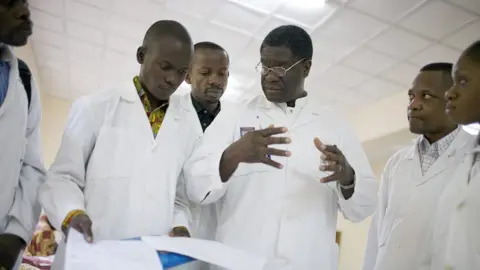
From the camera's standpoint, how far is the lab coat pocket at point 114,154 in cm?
113

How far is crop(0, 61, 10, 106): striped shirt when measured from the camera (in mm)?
1168

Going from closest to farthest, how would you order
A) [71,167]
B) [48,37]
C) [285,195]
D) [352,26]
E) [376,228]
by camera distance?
[71,167]
[285,195]
[376,228]
[352,26]
[48,37]

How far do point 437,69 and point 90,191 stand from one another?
1460 mm

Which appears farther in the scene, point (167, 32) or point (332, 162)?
point (167, 32)

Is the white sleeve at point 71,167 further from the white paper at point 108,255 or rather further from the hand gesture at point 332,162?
the hand gesture at point 332,162

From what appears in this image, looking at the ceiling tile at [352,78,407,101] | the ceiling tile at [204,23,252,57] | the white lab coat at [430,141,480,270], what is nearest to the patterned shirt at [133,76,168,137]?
the white lab coat at [430,141,480,270]

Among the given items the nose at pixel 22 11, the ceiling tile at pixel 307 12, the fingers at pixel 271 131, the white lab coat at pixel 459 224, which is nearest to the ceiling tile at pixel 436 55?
the ceiling tile at pixel 307 12

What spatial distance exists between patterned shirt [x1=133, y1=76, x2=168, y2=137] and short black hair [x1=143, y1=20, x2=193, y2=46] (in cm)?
15

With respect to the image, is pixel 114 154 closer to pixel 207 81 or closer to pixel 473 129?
pixel 207 81

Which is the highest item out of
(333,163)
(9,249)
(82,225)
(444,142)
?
(444,142)

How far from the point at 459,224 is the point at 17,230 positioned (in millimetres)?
1218

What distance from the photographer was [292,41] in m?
1.45

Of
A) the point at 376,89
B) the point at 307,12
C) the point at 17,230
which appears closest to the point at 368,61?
the point at 376,89

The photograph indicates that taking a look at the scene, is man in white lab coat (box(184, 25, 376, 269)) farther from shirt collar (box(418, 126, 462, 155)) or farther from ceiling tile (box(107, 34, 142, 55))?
ceiling tile (box(107, 34, 142, 55))
